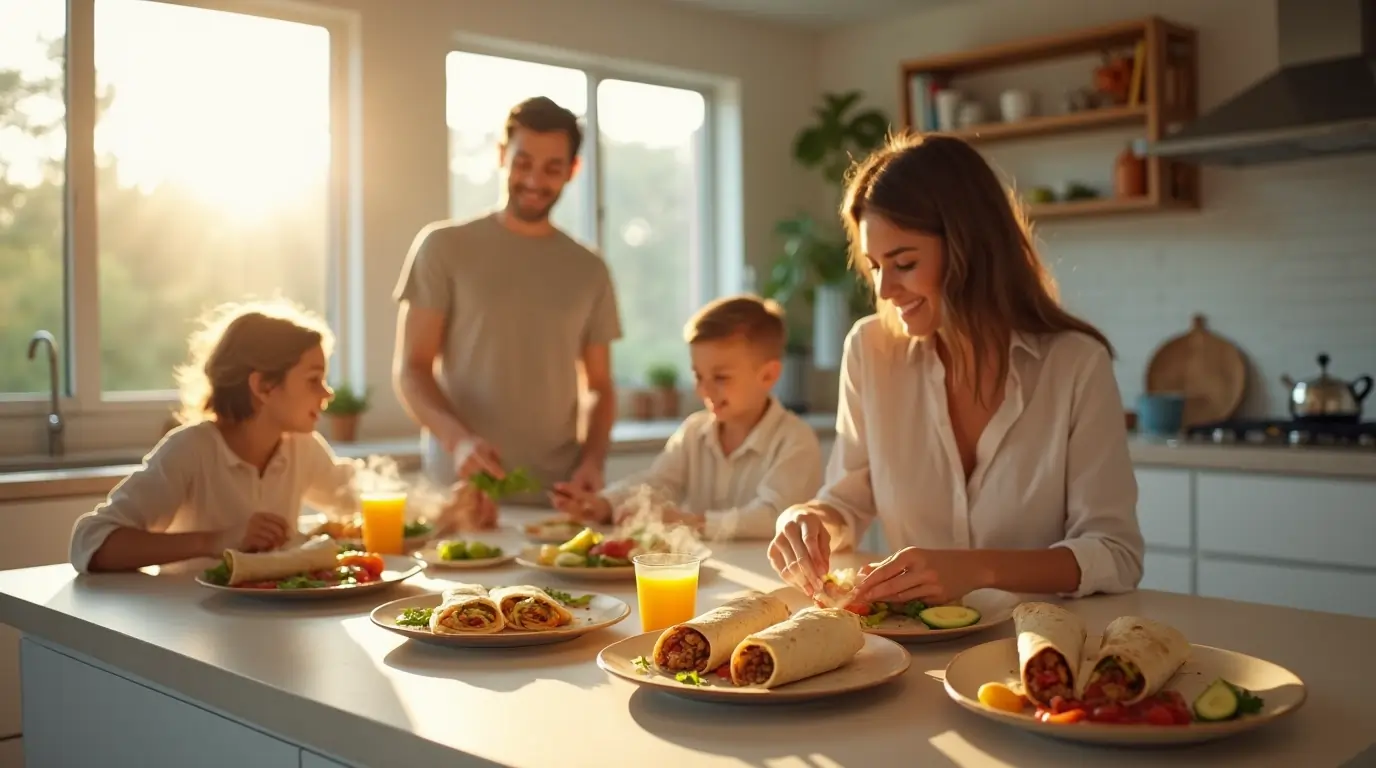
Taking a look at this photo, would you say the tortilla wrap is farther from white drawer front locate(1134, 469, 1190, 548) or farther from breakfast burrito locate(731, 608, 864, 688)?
white drawer front locate(1134, 469, 1190, 548)

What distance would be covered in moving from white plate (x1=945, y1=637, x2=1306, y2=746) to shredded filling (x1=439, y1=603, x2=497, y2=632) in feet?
1.71

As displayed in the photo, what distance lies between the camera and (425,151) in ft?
14.2

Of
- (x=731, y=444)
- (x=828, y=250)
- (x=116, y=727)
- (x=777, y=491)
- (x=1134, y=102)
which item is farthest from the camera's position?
(x=828, y=250)

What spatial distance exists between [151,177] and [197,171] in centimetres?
15

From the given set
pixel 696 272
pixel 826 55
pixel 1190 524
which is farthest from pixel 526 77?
pixel 1190 524

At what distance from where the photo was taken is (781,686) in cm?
113

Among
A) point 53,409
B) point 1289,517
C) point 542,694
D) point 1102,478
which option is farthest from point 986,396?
point 53,409

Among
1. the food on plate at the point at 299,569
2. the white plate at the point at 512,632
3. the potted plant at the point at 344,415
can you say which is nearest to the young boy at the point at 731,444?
the food on plate at the point at 299,569

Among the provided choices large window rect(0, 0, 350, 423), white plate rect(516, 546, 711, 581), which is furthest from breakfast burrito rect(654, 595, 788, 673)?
large window rect(0, 0, 350, 423)

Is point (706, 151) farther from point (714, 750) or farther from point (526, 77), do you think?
point (714, 750)

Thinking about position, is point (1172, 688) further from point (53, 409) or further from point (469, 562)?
point (53, 409)

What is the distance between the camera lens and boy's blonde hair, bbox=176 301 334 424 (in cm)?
219

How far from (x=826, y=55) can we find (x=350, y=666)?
15.8 feet

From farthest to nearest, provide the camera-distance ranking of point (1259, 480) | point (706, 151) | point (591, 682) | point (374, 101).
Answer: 1. point (706, 151)
2. point (374, 101)
3. point (1259, 480)
4. point (591, 682)
